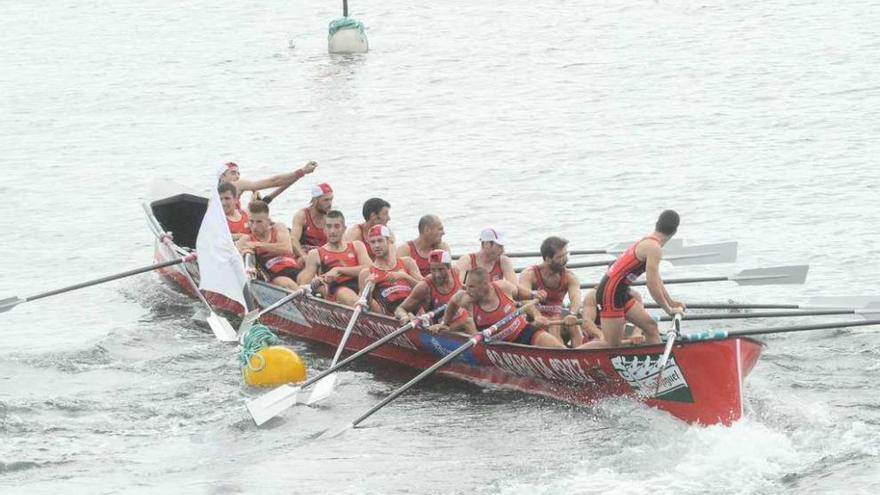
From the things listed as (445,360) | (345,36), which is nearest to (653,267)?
(445,360)

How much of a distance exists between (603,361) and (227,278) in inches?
214

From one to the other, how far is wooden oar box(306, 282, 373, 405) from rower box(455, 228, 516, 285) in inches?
48.5

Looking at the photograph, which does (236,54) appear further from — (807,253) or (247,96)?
(807,253)

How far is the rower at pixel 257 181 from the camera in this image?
68.5 ft

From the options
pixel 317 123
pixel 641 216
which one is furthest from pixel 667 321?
pixel 317 123

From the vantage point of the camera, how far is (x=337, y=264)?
62.0ft

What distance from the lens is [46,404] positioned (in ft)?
57.4

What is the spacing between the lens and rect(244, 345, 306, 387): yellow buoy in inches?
690

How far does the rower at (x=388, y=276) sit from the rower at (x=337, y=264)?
2.04 feet

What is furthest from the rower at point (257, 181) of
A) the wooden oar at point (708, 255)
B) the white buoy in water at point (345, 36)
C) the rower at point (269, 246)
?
the white buoy in water at point (345, 36)

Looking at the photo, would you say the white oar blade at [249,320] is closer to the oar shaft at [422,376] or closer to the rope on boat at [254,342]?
the rope on boat at [254,342]

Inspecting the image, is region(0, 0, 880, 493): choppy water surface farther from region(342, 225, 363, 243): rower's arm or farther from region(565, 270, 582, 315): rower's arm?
region(342, 225, 363, 243): rower's arm

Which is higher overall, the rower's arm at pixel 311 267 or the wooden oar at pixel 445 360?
the rower's arm at pixel 311 267

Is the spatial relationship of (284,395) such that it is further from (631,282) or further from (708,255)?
(708,255)
